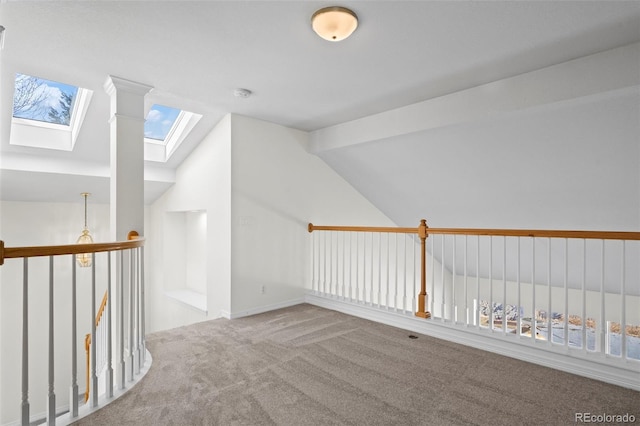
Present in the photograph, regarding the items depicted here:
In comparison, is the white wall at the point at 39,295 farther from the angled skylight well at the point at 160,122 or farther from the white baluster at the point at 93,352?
the white baluster at the point at 93,352

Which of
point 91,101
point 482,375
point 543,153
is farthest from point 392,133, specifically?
point 91,101

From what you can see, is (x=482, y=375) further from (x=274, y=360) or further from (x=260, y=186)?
(x=260, y=186)

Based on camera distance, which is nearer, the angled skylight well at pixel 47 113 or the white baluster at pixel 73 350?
the white baluster at pixel 73 350

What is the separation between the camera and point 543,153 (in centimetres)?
352

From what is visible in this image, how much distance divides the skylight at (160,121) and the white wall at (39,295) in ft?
5.30

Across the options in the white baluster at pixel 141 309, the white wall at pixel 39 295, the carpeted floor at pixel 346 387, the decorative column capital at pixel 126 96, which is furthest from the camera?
the white wall at pixel 39 295

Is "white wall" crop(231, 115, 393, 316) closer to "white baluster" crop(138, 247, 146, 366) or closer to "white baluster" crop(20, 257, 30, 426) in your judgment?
"white baluster" crop(138, 247, 146, 366)

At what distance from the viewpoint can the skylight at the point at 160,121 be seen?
4.75 metres

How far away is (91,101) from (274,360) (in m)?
3.39

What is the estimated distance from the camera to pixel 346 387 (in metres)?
2.47

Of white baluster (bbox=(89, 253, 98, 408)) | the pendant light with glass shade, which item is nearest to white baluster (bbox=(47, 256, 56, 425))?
white baluster (bbox=(89, 253, 98, 408))

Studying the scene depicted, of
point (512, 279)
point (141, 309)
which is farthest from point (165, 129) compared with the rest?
point (512, 279)

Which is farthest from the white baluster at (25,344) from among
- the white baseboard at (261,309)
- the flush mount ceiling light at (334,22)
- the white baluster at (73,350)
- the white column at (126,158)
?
the white baseboard at (261,309)

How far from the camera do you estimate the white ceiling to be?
7.26 feet
